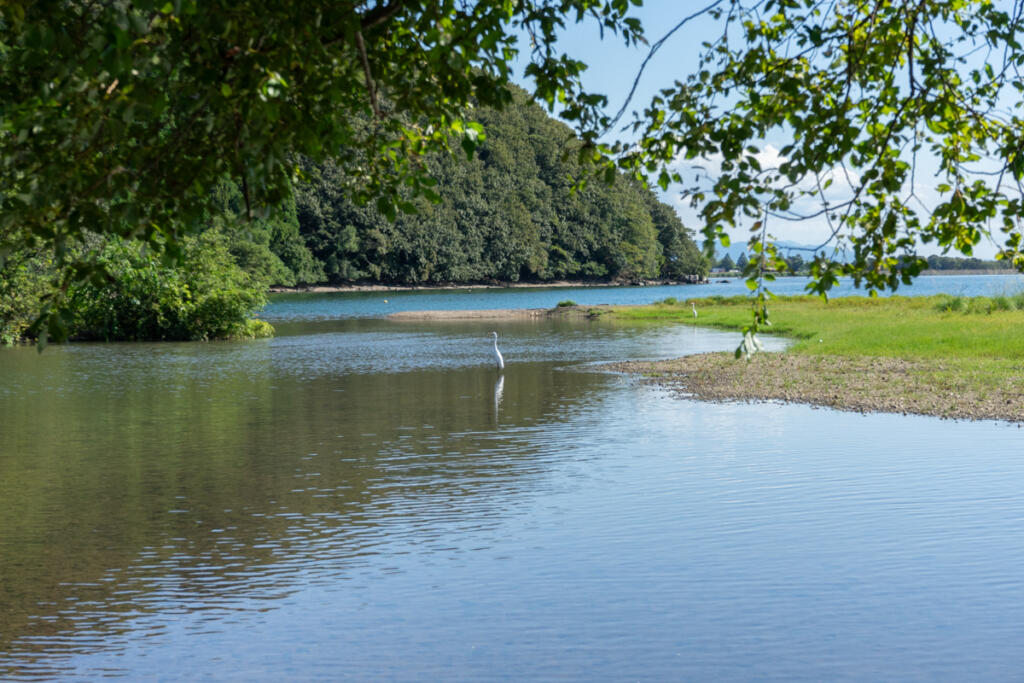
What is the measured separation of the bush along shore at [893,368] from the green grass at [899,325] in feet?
0.18

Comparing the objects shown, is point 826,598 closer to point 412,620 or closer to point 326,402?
point 412,620

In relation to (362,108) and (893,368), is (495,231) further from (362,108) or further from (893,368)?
(362,108)

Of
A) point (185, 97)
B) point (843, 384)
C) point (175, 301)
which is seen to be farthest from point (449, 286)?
point (185, 97)

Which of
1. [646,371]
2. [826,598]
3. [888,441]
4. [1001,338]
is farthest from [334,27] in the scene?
[1001,338]

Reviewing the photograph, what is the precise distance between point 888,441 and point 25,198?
44.5 feet

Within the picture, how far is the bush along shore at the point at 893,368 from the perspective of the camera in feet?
A: 63.3

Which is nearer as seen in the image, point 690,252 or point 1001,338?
point 1001,338

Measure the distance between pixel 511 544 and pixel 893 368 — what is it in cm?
1649

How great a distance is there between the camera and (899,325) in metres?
34.1

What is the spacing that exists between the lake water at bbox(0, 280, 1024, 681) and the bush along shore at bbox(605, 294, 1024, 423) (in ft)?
4.35

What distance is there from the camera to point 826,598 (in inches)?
340

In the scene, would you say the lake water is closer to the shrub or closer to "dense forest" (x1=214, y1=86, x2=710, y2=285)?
the shrub

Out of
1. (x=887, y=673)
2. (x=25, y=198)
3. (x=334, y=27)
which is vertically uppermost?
(x=334, y=27)

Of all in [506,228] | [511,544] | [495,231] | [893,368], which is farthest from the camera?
[506,228]
